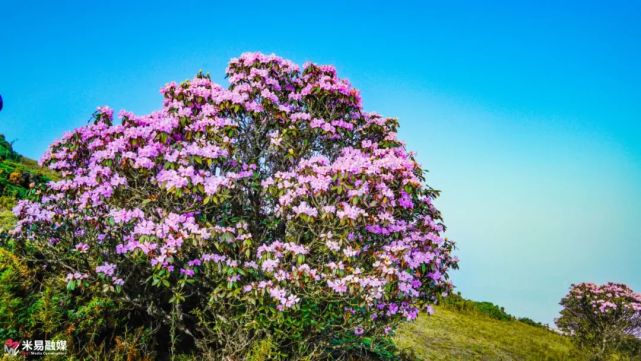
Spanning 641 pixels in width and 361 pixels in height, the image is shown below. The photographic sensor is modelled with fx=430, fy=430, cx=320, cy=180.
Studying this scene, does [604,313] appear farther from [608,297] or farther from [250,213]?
[250,213]

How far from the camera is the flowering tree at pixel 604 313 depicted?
1561cm

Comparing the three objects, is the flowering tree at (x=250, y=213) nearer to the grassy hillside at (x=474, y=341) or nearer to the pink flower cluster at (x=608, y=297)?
the grassy hillside at (x=474, y=341)

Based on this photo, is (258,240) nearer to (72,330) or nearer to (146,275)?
(146,275)

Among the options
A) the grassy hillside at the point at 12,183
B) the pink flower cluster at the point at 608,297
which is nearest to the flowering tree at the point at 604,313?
the pink flower cluster at the point at 608,297

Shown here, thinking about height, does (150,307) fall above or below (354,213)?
below

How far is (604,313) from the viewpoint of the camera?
53.1 feet

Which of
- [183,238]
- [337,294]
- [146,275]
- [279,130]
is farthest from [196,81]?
[337,294]

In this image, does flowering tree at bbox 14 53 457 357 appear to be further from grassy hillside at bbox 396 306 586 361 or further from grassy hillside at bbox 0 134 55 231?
grassy hillside at bbox 396 306 586 361

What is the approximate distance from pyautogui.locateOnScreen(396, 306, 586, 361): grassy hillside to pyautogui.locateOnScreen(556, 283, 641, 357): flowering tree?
98 cm

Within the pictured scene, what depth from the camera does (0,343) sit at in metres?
6.32

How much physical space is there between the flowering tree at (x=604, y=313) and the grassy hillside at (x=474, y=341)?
3.20 ft

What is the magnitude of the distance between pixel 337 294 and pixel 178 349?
345cm

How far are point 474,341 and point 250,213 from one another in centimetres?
1178

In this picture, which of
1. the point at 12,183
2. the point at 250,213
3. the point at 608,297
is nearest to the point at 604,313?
the point at 608,297
